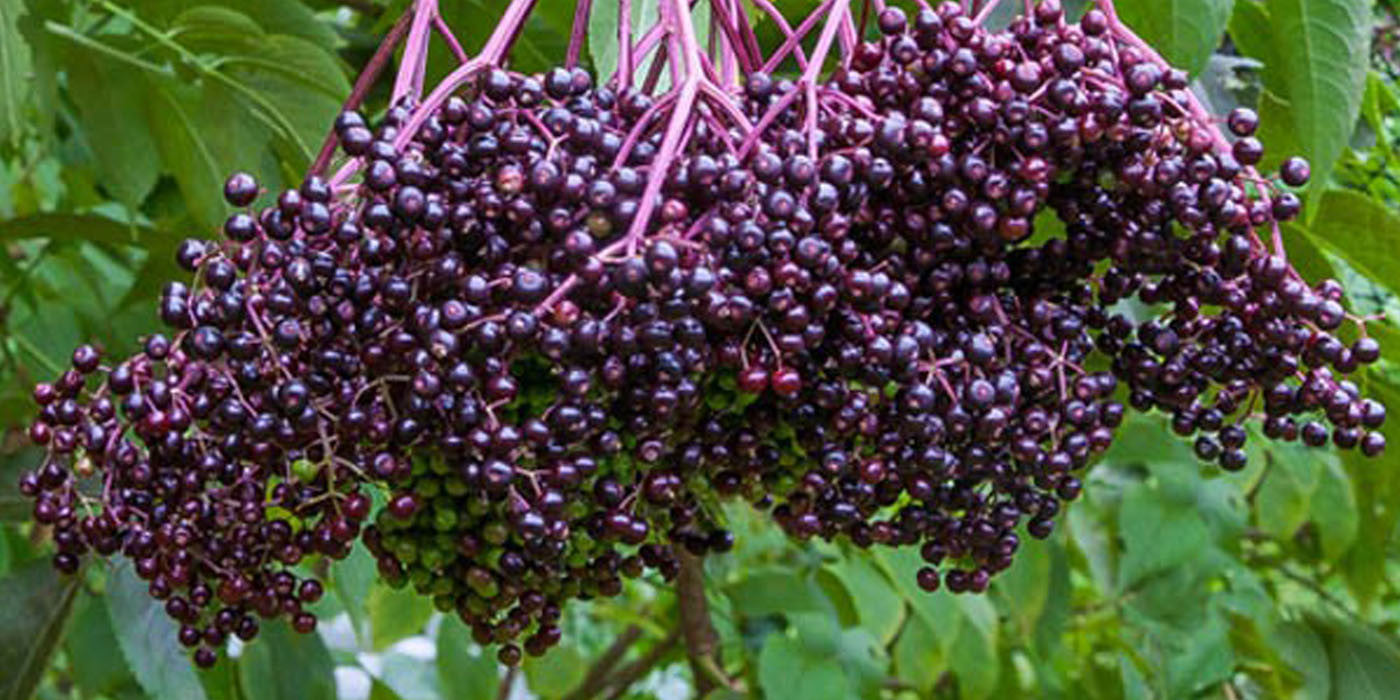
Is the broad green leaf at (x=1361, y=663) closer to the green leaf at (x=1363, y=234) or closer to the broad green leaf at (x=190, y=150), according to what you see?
the green leaf at (x=1363, y=234)

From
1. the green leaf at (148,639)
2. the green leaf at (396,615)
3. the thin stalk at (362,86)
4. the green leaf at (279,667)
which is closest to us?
the thin stalk at (362,86)

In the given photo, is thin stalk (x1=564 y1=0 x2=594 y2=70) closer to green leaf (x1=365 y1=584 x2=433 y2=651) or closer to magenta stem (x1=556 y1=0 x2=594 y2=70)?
magenta stem (x1=556 y1=0 x2=594 y2=70)

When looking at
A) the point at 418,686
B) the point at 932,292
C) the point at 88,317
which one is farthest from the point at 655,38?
the point at 418,686

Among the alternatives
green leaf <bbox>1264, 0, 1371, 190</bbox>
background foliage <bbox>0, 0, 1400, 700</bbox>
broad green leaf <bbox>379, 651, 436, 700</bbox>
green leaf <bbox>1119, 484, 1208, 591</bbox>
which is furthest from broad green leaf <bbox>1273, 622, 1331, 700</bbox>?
broad green leaf <bbox>379, 651, 436, 700</bbox>

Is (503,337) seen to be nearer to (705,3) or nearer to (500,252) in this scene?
(500,252)

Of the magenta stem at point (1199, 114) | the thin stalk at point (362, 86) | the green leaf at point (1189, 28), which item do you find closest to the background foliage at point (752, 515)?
the green leaf at point (1189, 28)

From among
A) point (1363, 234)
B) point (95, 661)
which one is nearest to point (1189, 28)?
point (1363, 234)

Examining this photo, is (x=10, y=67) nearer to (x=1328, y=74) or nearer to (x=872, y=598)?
(x=1328, y=74)
